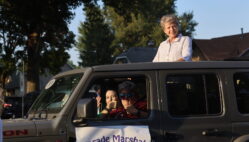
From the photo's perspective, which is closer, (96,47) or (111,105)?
(111,105)

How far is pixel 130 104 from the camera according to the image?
4.64 metres

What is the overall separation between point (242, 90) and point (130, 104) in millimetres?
1130

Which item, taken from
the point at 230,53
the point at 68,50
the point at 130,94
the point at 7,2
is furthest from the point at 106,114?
the point at 230,53

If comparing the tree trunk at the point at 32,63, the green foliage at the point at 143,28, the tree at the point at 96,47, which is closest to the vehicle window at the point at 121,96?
the tree trunk at the point at 32,63

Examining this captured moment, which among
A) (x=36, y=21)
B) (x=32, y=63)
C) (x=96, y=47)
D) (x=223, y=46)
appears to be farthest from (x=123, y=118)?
(x=96, y=47)

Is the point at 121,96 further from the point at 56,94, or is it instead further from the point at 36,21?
the point at 36,21

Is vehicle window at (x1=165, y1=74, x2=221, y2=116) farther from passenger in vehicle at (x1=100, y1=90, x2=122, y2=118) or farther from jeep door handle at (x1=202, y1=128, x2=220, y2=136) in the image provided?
passenger in vehicle at (x1=100, y1=90, x2=122, y2=118)

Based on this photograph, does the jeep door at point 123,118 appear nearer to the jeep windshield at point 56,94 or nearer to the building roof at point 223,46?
the jeep windshield at point 56,94

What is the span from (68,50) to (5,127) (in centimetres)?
3745

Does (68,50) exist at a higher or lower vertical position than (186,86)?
higher

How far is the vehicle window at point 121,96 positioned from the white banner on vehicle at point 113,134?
5.7 inches

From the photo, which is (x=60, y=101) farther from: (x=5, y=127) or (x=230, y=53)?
(x=230, y=53)

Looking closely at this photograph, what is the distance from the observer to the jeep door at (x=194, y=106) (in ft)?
14.4

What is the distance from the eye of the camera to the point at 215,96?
4598 millimetres
